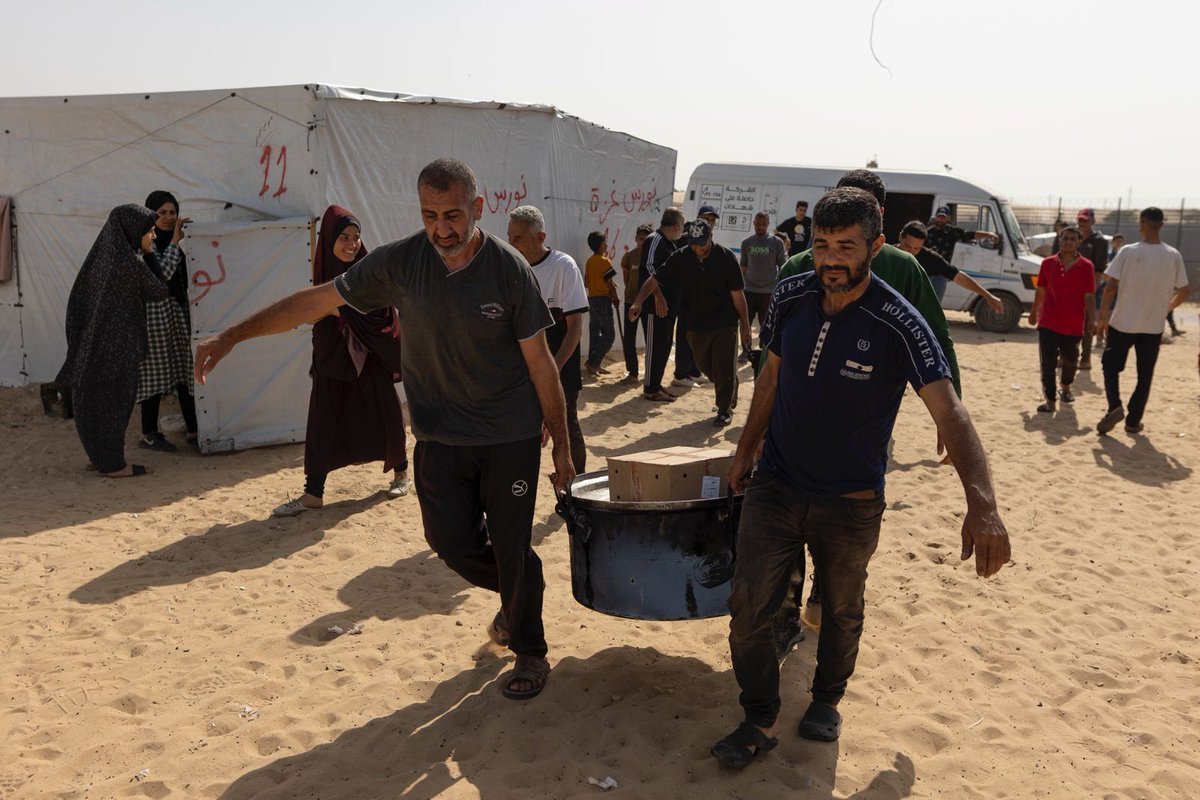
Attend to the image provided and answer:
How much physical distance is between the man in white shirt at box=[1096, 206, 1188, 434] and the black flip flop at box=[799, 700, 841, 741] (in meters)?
6.84

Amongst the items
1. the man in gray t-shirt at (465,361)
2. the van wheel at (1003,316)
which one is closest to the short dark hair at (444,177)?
the man in gray t-shirt at (465,361)

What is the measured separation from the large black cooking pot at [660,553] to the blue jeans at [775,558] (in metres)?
0.32

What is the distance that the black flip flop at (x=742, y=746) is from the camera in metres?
3.57

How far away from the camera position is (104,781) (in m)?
3.59

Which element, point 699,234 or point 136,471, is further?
point 699,234

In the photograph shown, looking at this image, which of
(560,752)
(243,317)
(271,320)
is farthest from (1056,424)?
(271,320)

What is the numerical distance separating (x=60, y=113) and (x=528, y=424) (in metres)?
7.64

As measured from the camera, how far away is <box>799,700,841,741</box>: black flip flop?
12.6 ft

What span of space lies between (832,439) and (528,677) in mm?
1633

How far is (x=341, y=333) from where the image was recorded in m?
6.54

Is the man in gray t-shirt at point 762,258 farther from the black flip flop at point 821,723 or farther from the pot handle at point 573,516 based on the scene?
the black flip flop at point 821,723

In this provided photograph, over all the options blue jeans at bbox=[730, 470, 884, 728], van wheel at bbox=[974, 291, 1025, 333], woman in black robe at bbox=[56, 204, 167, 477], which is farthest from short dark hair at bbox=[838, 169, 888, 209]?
van wheel at bbox=[974, 291, 1025, 333]

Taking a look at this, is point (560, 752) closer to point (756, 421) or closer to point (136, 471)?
point (756, 421)

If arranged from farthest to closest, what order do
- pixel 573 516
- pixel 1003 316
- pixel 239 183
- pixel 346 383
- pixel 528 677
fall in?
pixel 1003 316 < pixel 239 183 < pixel 346 383 < pixel 528 677 < pixel 573 516
